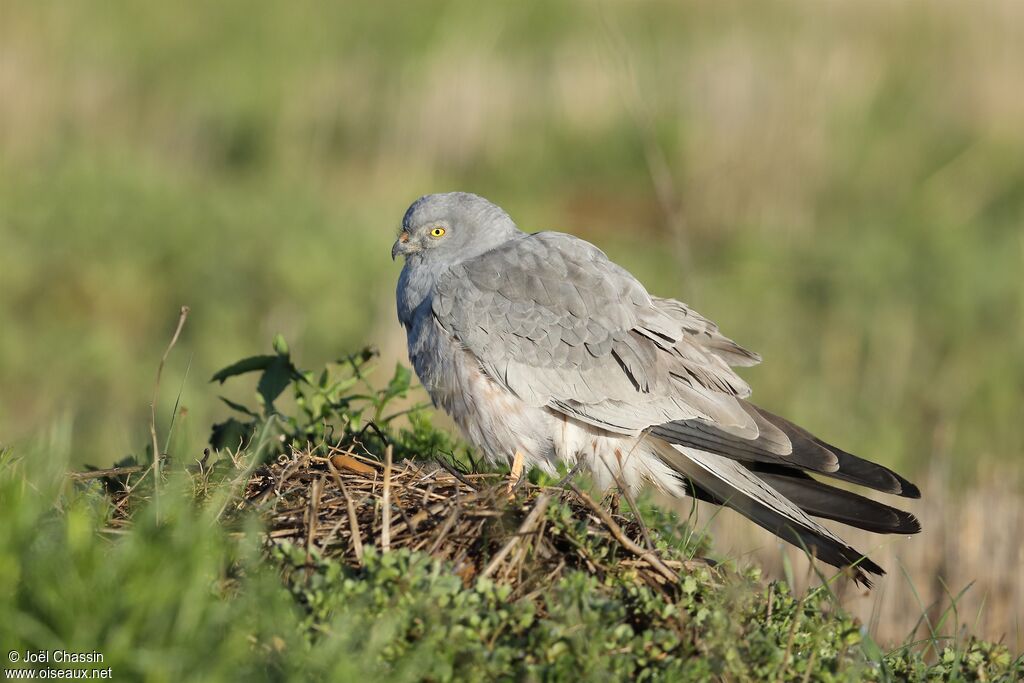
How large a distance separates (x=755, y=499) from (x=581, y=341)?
0.95 metres

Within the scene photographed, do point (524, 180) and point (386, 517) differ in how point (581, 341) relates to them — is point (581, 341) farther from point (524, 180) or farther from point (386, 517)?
point (524, 180)

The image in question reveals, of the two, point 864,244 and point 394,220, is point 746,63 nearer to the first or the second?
point 864,244

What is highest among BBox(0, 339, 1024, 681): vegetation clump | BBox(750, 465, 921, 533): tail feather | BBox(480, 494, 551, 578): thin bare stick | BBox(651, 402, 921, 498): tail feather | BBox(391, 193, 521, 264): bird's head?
BBox(391, 193, 521, 264): bird's head

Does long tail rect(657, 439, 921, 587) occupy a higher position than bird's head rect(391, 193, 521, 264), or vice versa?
bird's head rect(391, 193, 521, 264)

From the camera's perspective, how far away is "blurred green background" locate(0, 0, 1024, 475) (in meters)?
9.03

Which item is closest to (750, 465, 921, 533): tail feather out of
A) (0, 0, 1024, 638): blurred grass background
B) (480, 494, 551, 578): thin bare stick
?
(480, 494, 551, 578): thin bare stick

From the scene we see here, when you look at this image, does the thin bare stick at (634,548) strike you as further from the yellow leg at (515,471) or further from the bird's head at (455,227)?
the bird's head at (455,227)

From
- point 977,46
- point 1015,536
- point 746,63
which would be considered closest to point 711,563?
point 1015,536

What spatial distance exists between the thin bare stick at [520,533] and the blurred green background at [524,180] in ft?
11.3

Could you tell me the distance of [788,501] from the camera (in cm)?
440

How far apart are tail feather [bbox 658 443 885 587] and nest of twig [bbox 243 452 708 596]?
94cm

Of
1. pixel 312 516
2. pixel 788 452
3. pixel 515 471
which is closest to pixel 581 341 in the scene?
pixel 515 471

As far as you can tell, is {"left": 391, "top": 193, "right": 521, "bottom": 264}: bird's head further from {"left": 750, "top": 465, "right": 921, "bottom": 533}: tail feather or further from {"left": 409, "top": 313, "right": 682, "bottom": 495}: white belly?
{"left": 750, "top": 465, "right": 921, "bottom": 533}: tail feather

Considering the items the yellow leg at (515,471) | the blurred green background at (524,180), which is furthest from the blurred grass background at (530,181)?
the yellow leg at (515,471)
